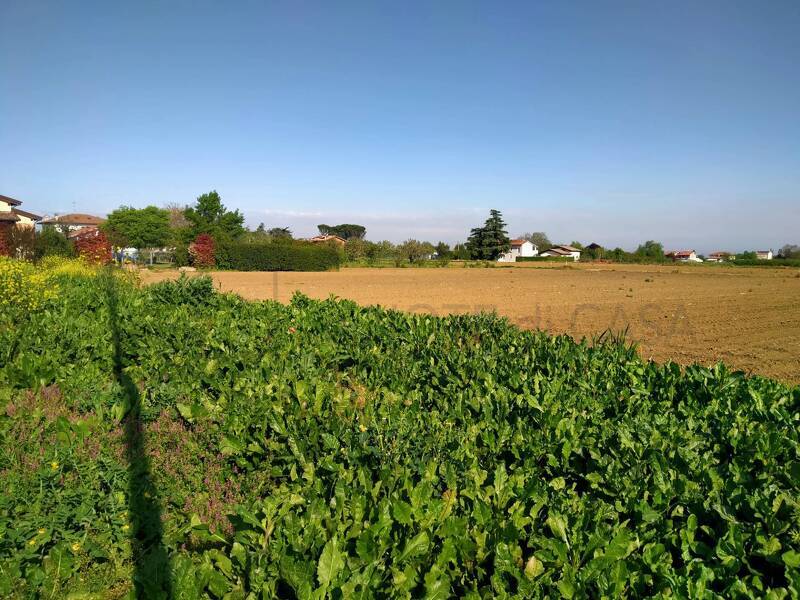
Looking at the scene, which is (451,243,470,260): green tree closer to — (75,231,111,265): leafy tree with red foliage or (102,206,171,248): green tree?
(102,206,171,248): green tree

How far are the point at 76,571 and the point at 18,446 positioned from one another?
5.89 feet

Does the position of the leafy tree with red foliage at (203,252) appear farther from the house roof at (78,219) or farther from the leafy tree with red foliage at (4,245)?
the house roof at (78,219)

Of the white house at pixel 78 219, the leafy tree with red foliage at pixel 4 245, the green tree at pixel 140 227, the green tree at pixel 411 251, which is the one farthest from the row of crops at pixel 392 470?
the white house at pixel 78 219

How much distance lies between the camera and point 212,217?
71750mm

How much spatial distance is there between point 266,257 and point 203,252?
5.98 m

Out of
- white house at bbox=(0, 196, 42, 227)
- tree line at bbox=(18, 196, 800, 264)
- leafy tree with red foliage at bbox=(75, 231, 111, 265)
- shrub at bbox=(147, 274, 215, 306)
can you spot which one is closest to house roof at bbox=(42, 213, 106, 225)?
tree line at bbox=(18, 196, 800, 264)

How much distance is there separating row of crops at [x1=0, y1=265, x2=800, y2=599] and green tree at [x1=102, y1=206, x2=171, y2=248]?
254 feet

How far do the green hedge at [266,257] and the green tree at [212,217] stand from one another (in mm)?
19063

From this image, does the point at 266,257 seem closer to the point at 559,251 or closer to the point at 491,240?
the point at 491,240

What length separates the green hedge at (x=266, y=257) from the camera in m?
48.8

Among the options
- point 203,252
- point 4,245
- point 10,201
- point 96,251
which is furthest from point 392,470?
point 10,201

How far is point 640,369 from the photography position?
432cm

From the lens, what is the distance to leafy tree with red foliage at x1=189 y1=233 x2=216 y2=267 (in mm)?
48188

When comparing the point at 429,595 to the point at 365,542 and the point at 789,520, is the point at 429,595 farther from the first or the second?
the point at 789,520
